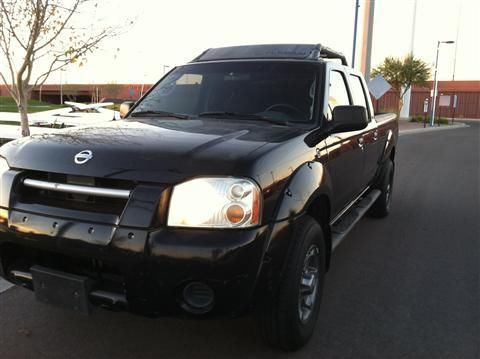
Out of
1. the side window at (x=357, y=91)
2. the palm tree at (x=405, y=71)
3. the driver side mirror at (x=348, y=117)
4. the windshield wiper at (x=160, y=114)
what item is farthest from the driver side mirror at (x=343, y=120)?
the palm tree at (x=405, y=71)

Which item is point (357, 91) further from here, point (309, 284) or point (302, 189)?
point (309, 284)

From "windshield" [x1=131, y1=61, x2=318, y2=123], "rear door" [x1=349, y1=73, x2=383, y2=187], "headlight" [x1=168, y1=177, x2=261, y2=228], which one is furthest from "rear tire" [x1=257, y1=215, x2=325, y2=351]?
"rear door" [x1=349, y1=73, x2=383, y2=187]

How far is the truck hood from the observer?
246 cm

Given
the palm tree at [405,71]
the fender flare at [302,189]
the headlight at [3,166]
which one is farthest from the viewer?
the palm tree at [405,71]

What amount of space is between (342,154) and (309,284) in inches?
47.2

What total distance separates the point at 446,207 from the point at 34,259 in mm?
6193

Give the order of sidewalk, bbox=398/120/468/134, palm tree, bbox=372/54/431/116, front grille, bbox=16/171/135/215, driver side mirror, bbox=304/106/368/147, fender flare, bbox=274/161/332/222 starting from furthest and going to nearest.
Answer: palm tree, bbox=372/54/431/116
sidewalk, bbox=398/120/468/134
driver side mirror, bbox=304/106/368/147
fender flare, bbox=274/161/332/222
front grille, bbox=16/171/135/215

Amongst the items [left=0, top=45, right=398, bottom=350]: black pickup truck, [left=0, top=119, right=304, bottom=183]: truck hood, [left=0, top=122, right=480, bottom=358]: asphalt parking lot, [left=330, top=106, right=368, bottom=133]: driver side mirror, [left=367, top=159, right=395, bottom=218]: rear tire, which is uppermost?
[left=330, top=106, right=368, bottom=133]: driver side mirror

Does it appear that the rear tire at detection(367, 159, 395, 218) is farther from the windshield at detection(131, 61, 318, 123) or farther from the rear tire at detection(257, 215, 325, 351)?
the rear tire at detection(257, 215, 325, 351)

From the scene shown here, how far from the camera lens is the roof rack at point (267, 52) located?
418 cm

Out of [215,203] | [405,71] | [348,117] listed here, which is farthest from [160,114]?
[405,71]

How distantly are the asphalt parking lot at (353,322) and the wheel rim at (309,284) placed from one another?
0.80 ft

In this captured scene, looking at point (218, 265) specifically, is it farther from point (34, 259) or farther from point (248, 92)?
point (248, 92)

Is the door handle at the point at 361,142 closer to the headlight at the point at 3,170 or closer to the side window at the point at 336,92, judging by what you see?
the side window at the point at 336,92
